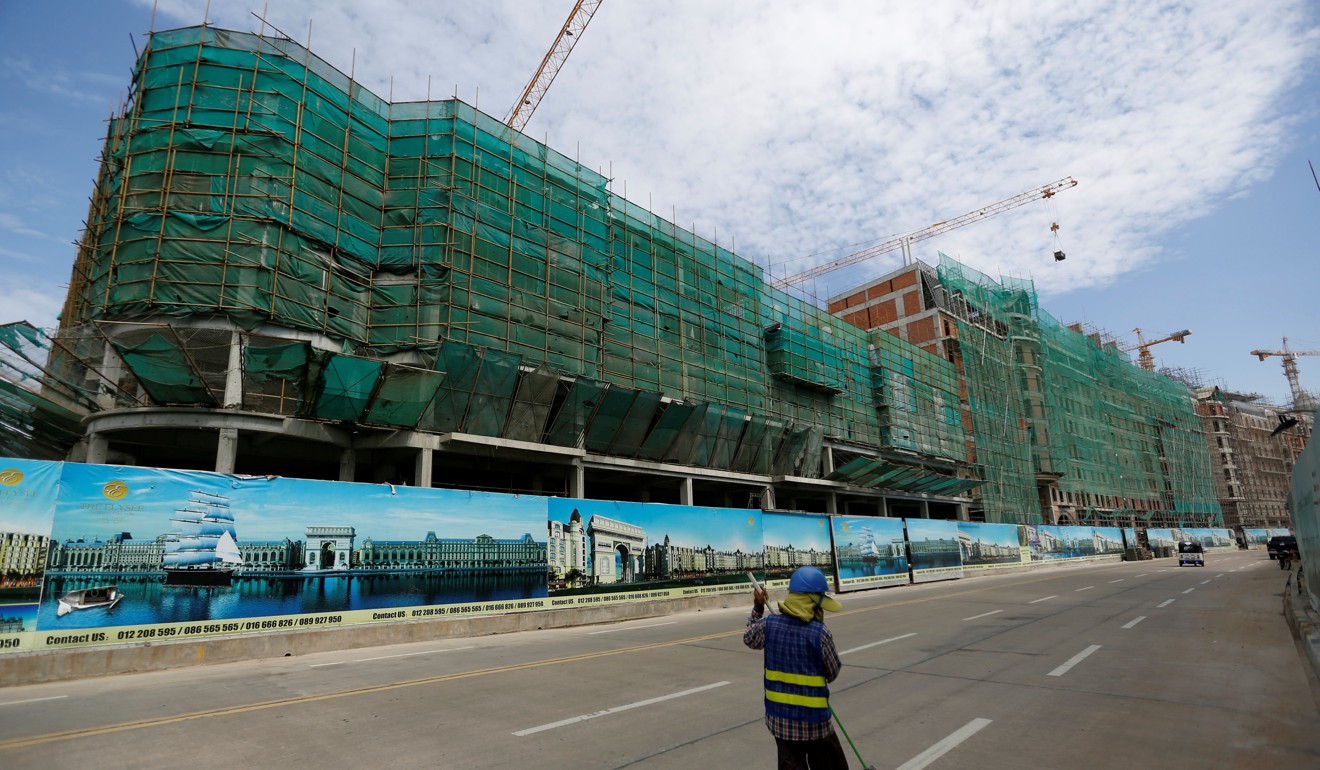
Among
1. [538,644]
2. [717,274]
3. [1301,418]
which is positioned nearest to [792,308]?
[717,274]

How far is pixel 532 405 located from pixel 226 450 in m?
11.5

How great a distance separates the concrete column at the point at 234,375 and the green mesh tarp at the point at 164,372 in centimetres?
55

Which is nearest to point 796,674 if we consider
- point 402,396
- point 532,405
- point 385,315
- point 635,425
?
point 402,396

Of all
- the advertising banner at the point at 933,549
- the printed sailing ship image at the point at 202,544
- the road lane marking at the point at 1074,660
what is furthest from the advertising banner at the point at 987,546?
the printed sailing ship image at the point at 202,544

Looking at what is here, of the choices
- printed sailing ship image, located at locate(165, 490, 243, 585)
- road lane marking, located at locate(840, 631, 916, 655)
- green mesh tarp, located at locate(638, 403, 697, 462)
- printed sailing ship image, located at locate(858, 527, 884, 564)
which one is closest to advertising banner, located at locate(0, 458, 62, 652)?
printed sailing ship image, located at locate(165, 490, 243, 585)

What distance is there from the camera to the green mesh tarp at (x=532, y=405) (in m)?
29.0

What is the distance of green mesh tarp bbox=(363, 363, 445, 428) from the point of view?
25.3 meters

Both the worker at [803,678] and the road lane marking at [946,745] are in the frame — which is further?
the road lane marking at [946,745]

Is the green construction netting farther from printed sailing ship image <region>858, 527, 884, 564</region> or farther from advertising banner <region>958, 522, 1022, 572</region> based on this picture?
advertising banner <region>958, 522, 1022, 572</region>

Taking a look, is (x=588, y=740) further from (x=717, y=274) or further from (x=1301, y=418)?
(x=1301, y=418)

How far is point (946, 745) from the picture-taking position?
611 centimetres

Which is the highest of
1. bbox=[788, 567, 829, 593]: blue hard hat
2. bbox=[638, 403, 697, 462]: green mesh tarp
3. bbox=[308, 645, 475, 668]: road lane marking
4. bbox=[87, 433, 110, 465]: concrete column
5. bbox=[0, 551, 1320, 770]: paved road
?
bbox=[638, 403, 697, 462]: green mesh tarp

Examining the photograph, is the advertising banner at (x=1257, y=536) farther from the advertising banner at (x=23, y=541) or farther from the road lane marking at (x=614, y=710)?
the advertising banner at (x=23, y=541)

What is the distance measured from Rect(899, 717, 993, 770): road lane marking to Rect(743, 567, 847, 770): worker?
2219 millimetres
